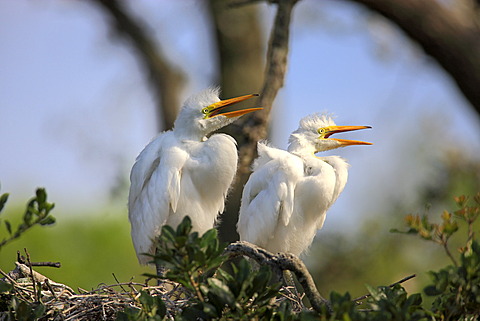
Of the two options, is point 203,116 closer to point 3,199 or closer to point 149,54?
point 3,199

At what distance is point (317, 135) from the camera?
12.6ft

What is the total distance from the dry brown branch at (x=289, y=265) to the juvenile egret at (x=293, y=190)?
155 centimetres

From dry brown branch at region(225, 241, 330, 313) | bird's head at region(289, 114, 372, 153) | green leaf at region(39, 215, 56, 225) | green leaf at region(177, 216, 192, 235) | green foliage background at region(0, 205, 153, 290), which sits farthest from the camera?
green foliage background at region(0, 205, 153, 290)

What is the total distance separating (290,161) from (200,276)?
76.1 inches

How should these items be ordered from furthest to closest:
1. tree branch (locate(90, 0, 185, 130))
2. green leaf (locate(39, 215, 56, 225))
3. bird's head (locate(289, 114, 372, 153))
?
1. tree branch (locate(90, 0, 185, 130))
2. bird's head (locate(289, 114, 372, 153))
3. green leaf (locate(39, 215, 56, 225))

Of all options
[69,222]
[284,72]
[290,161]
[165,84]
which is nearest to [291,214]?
[290,161]

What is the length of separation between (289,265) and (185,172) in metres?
1.62

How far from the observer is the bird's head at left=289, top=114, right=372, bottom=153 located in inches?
150

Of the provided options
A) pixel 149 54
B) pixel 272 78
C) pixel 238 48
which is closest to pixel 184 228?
pixel 272 78

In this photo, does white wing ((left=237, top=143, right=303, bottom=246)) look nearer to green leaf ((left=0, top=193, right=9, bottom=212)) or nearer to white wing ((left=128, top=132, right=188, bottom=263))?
white wing ((left=128, top=132, right=188, bottom=263))

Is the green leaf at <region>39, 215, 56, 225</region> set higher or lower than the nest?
higher

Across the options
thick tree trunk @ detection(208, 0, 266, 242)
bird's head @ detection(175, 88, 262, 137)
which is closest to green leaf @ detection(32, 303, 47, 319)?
bird's head @ detection(175, 88, 262, 137)

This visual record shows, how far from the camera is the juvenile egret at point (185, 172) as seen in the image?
3305 mm

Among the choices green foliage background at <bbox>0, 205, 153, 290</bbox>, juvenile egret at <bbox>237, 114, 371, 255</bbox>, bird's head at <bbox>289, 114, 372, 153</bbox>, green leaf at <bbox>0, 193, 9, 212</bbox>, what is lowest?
green foliage background at <bbox>0, 205, 153, 290</bbox>
